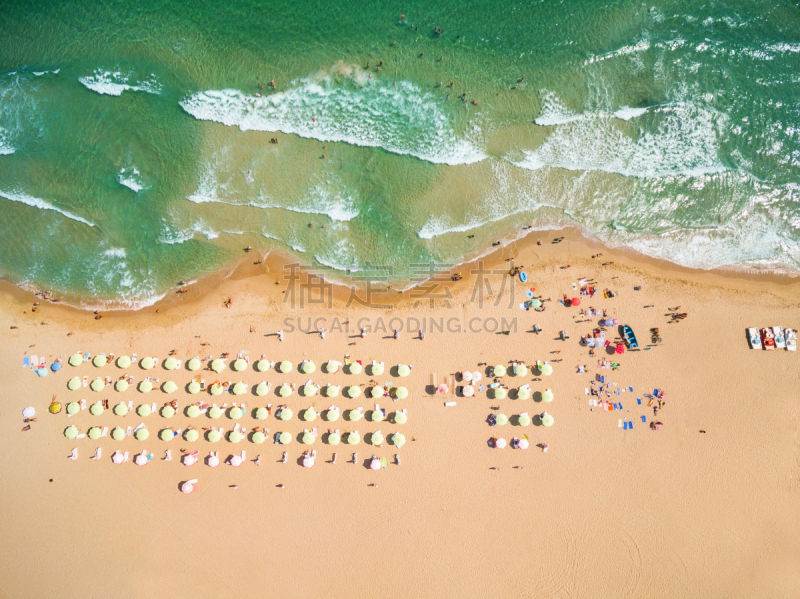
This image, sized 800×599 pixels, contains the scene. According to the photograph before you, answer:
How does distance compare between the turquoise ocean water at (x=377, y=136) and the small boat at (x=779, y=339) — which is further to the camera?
the turquoise ocean water at (x=377, y=136)

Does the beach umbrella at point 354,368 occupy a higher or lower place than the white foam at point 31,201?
lower

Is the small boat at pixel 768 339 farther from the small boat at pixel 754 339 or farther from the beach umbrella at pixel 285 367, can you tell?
the beach umbrella at pixel 285 367

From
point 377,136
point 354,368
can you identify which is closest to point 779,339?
point 354,368

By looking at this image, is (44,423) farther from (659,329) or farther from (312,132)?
(659,329)

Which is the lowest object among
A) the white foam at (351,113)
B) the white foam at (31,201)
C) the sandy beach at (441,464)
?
the sandy beach at (441,464)

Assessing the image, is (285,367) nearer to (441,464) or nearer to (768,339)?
(441,464)

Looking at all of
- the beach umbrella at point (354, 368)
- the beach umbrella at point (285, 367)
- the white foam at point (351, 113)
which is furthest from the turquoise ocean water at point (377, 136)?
the beach umbrella at point (285, 367)

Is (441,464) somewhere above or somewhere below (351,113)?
below

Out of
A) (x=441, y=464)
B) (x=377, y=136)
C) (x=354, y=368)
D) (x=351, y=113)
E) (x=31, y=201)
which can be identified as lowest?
(x=441, y=464)

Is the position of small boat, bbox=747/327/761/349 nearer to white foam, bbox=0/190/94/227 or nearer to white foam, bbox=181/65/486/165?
white foam, bbox=181/65/486/165
